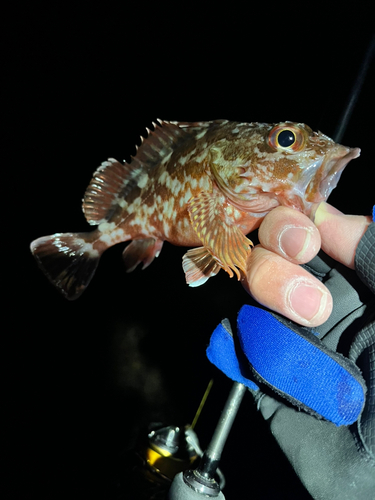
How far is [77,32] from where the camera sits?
253 inches

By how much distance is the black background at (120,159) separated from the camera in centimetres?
387

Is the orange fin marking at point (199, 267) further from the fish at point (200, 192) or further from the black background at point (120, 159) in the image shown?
the black background at point (120, 159)

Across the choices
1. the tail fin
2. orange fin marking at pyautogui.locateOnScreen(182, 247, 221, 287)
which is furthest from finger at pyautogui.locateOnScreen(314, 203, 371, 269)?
the tail fin

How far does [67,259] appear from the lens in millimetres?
2182

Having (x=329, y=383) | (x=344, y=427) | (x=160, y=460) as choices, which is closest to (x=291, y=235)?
(x=329, y=383)

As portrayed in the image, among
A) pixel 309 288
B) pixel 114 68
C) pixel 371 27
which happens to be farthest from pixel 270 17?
pixel 309 288

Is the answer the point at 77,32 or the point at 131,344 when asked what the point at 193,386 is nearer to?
the point at 131,344

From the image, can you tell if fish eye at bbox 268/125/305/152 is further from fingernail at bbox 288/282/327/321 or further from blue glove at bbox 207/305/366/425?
blue glove at bbox 207/305/366/425

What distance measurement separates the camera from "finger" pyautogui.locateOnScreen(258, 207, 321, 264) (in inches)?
48.2

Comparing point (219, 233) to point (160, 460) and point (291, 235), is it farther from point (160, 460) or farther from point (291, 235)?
point (160, 460)

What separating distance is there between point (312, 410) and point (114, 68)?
745cm

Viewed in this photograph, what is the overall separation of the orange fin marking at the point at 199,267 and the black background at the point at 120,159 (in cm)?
268

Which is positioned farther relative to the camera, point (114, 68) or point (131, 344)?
point (114, 68)

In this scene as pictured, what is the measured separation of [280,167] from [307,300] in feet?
1.98
